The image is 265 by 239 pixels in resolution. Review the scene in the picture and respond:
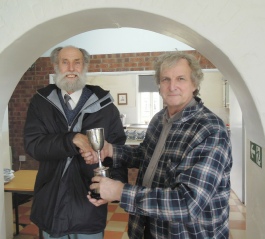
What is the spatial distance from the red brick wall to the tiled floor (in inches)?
46.5

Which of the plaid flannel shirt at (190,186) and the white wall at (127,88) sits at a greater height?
the white wall at (127,88)

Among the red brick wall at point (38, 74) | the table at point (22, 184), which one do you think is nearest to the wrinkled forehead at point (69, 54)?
the table at point (22, 184)

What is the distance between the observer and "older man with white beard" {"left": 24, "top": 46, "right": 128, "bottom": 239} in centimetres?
Answer: 136

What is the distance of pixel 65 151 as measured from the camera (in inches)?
50.9

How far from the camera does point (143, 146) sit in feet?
4.99

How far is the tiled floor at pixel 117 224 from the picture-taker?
301 centimetres

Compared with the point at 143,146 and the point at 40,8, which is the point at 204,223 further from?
the point at 40,8

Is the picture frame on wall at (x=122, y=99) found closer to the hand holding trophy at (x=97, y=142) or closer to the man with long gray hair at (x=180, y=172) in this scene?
the man with long gray hair at (x=180, y=172)

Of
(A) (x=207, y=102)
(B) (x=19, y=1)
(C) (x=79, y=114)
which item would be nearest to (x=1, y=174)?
(C) (x=79, y=114)

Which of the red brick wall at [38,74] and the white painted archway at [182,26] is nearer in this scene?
the white painted archway at [182,26]

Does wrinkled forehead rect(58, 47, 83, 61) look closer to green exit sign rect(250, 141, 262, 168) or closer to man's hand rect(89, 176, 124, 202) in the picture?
man's hand rect(89, 176, 124, 202)

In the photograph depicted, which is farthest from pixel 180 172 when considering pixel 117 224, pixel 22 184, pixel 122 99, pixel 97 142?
pixel 122 99

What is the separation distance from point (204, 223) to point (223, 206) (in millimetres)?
104

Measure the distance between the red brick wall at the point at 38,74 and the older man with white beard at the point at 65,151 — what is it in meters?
2.86
